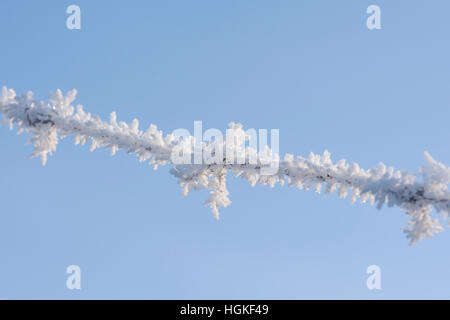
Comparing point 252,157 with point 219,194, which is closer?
point 252,157

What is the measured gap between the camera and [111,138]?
11.6 feet

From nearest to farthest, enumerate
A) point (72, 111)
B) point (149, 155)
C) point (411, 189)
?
point (411, 189) → point (149, 155) → point (72, 111)

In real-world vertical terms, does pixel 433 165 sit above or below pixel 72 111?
below

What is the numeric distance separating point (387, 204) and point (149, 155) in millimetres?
1872

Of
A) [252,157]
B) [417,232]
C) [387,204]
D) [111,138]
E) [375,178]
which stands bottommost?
[417,232]

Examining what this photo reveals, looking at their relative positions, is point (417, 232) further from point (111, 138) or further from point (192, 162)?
point (111, 138)

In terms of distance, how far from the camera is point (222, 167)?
3355 millimetres

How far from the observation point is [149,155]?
11.3ft

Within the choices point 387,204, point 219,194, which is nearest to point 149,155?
point 219,194

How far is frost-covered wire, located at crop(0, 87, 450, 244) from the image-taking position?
2.87 m

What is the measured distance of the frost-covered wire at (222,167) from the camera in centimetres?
287

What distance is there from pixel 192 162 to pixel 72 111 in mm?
1255

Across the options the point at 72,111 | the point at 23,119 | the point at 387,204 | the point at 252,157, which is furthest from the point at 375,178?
the point at 23,119

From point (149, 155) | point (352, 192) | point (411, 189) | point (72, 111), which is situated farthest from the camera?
point (72, 111)
